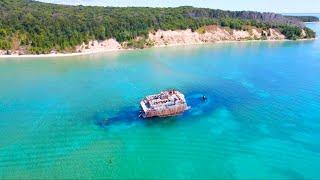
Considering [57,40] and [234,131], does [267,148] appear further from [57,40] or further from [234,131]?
[57,40]

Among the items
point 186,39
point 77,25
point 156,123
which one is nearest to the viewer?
point 156,123

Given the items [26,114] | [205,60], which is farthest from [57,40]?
[26,114]

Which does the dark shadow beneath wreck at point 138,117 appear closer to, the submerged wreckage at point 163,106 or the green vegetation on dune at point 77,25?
the submerged wreckage at point 163,106

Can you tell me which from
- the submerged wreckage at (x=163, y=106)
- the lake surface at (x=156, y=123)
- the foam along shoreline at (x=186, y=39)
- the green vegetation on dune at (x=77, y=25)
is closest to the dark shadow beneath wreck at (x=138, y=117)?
the lake surface at (x=156, y=123)

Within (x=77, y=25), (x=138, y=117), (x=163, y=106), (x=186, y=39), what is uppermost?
(x=77, y=25)

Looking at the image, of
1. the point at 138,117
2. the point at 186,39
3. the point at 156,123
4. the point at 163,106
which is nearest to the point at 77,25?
the point at 186,39

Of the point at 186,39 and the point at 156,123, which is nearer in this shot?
the point at 156,123

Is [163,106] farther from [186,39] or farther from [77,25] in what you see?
[186,39]

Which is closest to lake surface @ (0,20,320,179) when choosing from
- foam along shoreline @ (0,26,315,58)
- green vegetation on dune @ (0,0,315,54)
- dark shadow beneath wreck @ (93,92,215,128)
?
dark shadow beneath wreck @ (93,92,215,128)
